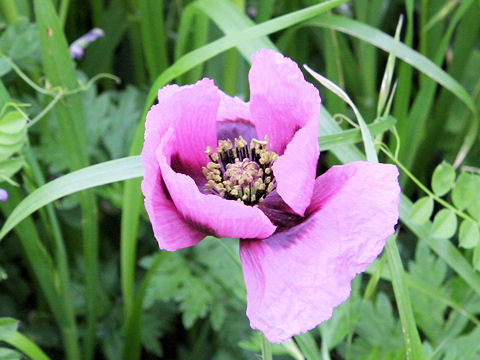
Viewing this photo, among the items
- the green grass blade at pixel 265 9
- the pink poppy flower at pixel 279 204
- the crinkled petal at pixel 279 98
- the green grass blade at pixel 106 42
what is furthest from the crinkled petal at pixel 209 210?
the green grass blade at pixel 106 42

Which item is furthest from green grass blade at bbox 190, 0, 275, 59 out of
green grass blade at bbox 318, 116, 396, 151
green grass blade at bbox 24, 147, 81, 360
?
green grass blade at bbox 24, 147, 81, 360

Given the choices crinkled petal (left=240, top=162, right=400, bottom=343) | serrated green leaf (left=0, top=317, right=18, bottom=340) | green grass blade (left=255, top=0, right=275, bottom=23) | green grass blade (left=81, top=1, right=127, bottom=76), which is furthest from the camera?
green grass blade (left=81, top=1, right=127, bottom=76)

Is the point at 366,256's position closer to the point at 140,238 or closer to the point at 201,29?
the point at 201,29

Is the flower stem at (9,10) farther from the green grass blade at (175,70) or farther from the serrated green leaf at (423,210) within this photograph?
the serrated green leaf at (423,210)

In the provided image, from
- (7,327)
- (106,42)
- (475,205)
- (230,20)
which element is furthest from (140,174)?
(106,42)

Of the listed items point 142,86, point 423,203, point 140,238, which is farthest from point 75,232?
point 423,203

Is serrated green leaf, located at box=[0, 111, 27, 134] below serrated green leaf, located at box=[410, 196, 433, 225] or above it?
above

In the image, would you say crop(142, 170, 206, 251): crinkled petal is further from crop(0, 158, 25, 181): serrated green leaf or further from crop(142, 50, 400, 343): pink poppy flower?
crop(0, 158, 25, 181): serrated green leaf
